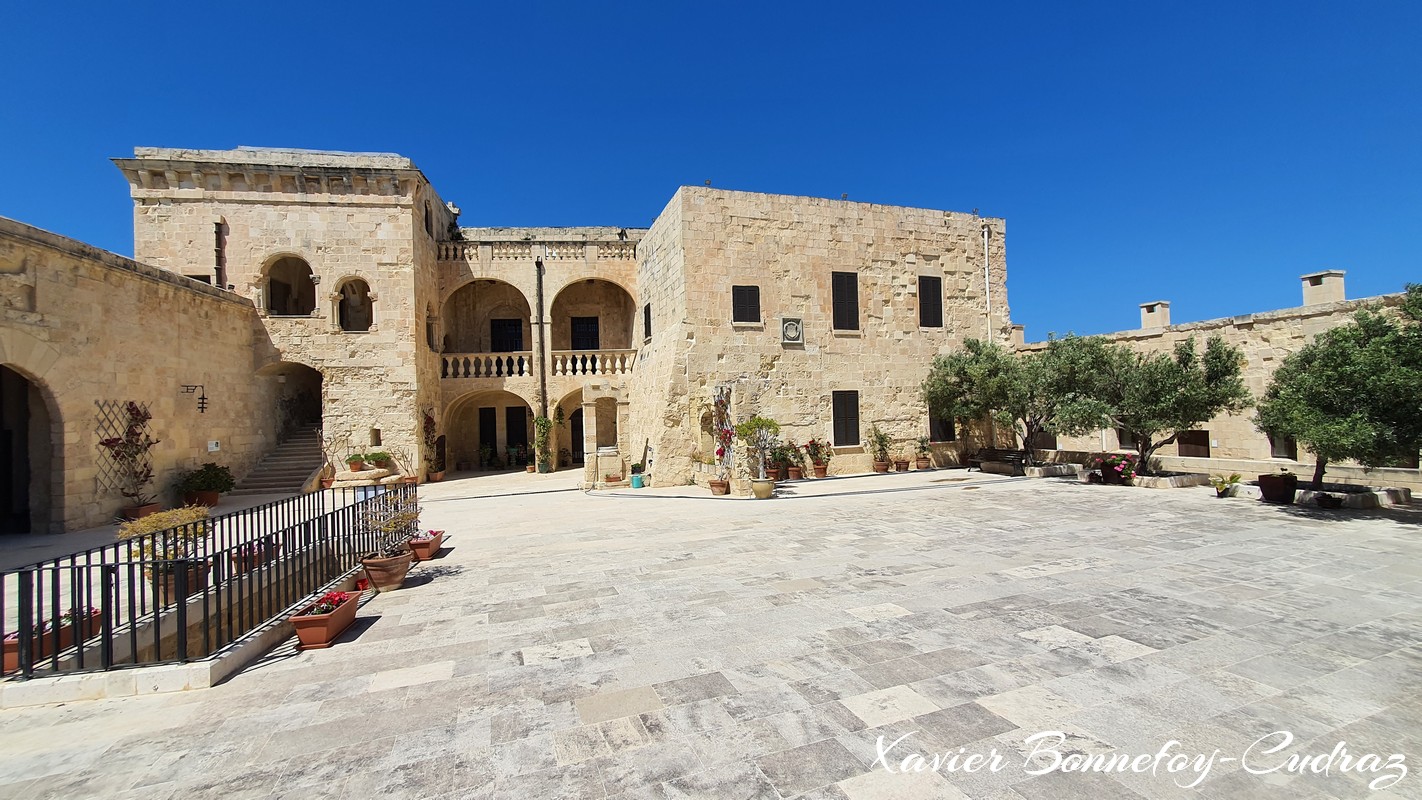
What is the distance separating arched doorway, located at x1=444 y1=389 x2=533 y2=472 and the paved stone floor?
1472 cm

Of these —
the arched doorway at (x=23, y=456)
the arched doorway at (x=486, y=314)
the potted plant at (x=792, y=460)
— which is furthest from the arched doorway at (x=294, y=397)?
the potted plant at (x=792, y=460)

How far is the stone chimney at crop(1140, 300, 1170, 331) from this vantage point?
46.8ft

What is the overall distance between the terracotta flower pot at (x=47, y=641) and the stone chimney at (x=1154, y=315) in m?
19.0

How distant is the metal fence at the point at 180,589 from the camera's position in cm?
408

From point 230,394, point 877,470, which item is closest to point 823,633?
point 877,470

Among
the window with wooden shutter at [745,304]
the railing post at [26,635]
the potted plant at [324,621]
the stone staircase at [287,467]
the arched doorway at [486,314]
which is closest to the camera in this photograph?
the railing post at [26,635]

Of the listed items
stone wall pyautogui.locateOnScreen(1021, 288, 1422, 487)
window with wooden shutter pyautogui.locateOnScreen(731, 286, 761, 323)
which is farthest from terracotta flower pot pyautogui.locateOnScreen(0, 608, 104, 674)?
stone wall pyautogui.locateOnScreen(1021, 288, 1422, 487)

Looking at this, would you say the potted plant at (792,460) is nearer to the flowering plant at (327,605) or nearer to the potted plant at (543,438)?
the potted plant at (543,438)

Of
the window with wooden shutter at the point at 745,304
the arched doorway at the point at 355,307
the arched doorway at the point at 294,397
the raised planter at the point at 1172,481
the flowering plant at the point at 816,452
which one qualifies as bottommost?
the raised planter at the point at 1172,481

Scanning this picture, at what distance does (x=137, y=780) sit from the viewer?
2.97 metres

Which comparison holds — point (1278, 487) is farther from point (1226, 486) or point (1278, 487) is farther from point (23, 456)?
point (23, 456)

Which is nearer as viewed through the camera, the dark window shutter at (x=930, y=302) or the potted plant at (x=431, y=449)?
the dark window shutter at (x=930, y=302)

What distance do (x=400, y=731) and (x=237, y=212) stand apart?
18449mm

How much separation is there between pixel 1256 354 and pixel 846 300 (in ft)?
29.9
